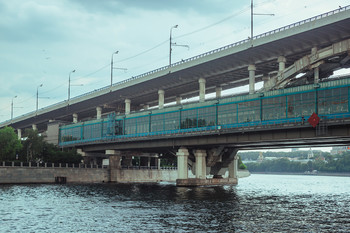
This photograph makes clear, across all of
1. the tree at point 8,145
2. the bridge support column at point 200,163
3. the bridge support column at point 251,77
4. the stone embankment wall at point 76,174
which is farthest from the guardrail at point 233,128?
the tree at point 8,145

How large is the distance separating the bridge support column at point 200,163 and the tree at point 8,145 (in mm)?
48528

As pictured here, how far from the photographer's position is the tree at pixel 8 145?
105312 millimetres

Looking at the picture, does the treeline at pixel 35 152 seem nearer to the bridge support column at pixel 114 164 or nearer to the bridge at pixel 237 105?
the bridge at pixel 237 105

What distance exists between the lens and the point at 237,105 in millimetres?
78875

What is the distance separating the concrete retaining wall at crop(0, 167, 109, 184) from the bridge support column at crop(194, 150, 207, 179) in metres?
30.6

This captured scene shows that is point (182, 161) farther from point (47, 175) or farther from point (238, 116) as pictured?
point (47, 175)

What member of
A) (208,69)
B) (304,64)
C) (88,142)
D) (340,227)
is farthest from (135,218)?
(88,142)

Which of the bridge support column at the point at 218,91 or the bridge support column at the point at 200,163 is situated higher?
the bridge support column at the point at 218,91

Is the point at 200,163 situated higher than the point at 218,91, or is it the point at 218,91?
the point at 218,91

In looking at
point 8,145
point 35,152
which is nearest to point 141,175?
point 35,152

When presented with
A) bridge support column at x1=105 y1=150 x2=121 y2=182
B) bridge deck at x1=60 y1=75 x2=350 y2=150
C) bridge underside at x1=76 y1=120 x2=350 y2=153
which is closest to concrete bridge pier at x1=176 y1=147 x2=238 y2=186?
bridge underside at x1=76 y1=120 x2=350 y2=153

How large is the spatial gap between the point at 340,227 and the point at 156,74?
78680mm

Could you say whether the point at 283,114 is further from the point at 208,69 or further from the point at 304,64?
the point at 208,69

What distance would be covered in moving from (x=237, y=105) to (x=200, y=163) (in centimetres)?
1767
